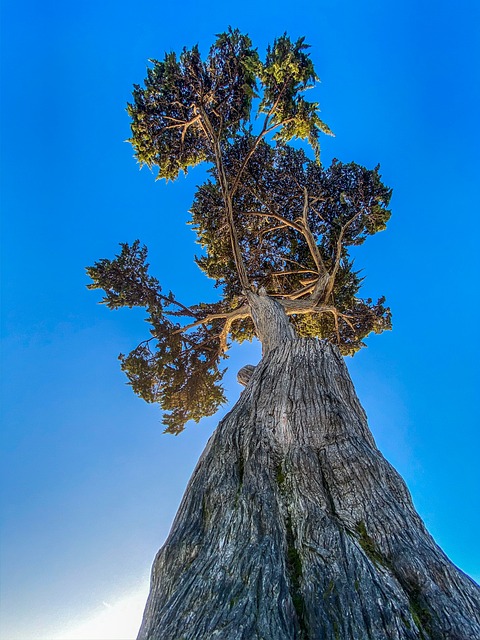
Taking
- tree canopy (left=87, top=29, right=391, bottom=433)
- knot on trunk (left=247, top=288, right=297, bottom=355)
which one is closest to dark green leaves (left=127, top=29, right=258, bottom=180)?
tree canopy (left=87, top=29, right=391, bottom=433)

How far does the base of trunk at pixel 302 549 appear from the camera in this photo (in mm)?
2141

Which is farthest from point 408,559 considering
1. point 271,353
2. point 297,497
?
point 271,353

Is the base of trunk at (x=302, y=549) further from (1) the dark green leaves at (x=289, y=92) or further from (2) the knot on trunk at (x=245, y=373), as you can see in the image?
(1) the dark green leaves at (x=289, y=92)

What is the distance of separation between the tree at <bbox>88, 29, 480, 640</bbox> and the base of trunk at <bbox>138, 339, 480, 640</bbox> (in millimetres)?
11

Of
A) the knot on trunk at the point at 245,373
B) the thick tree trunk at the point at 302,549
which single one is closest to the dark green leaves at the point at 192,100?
the knot on trunk at the point at 245,373

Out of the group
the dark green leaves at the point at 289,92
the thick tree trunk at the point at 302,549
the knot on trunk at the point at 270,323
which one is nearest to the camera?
the thick tree trunk at the point at 302,549

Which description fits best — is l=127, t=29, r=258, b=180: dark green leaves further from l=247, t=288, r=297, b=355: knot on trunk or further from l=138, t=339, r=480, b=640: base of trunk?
l=138, t=339, r=480, b=640: base of trunk

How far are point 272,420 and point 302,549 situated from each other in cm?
157

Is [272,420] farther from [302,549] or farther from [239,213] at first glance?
[239,213]

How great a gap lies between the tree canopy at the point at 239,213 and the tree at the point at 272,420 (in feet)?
0.15

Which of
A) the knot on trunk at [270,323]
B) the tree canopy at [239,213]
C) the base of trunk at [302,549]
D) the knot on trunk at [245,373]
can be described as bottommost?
the base of trunk at [302,549]

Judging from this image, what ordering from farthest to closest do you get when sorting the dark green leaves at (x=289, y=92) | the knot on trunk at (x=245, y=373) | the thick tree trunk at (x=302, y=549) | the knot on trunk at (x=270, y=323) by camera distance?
the dark green leaves at (x=289, y=92)
the knot on trunk at (x=270, y=323)
the knot on trunk at (x=245, y=373)
the thick tree trunk at (x=302, y=549)

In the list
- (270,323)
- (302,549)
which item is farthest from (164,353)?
(302,549)

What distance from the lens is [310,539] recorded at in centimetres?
272
